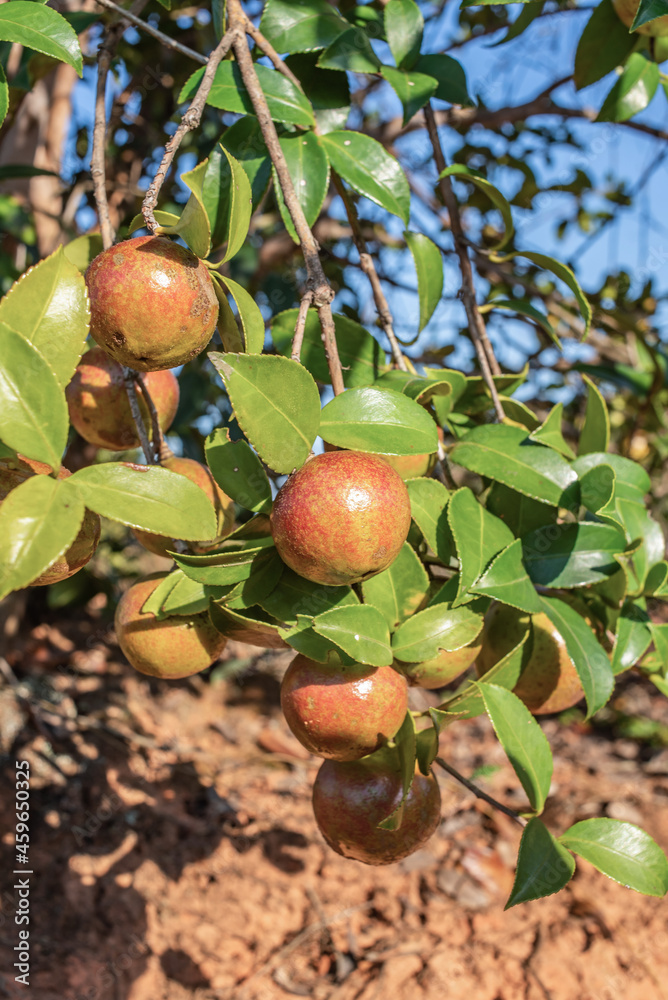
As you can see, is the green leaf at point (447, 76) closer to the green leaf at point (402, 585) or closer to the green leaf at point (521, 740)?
the green leaf at point (402, 585)

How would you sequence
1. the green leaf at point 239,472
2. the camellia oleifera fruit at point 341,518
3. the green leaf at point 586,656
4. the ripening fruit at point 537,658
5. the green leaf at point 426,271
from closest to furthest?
1. the camellia oleifera fruit at point 341,518
2. the green leaf at point 239,472
3. the green leaf at point 586,656
4. the ripening fruit at point 537,658
5. the green leaf at point 426,271

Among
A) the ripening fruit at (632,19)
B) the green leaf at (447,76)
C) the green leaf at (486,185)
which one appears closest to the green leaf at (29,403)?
the green leaf at (486,185)

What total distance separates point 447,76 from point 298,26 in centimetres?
25

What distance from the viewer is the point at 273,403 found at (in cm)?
68

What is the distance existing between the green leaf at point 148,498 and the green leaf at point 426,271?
617mm

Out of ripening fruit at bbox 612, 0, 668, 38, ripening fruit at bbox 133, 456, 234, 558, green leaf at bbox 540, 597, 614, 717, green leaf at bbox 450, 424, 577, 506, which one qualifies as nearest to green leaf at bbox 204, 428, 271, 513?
ripening fruit at bbox 133, 456, 234, 558

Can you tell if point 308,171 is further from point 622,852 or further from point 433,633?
point 622,852

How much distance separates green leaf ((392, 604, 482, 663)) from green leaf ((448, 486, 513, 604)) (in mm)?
29

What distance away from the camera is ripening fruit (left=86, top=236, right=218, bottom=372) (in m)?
0.69

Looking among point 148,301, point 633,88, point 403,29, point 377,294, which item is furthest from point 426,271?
point 148,301

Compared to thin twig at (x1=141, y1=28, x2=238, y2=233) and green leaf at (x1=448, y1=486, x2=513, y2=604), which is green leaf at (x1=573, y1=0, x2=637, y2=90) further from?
green leaf at (x1=448, y1=486, x2=513, y2=604)

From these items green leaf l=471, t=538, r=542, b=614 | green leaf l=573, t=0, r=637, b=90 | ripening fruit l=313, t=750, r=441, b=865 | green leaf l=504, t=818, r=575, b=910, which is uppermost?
green leaf l=573, t=0, r=637, b=90

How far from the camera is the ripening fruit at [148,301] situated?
0.69m

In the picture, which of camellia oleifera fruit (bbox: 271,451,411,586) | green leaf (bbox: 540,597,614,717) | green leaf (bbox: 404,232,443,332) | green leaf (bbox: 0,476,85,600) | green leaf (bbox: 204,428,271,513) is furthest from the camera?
green leaf (bbox: 404,232,443,332)
